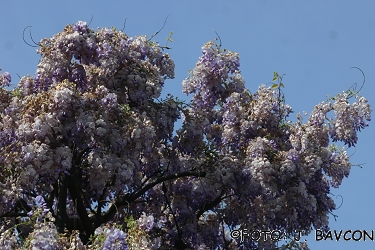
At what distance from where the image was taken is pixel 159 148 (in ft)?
69.8

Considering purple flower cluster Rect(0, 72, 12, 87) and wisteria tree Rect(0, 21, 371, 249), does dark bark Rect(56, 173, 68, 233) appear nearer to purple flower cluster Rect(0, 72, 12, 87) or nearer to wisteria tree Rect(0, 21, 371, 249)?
wisteria tree Rect(0, 21, 371, 249)

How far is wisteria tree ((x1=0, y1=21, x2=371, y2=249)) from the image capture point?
1750 centimetres

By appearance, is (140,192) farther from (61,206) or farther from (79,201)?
(61,206)

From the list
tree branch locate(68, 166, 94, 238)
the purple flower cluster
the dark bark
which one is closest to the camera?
the dark bark

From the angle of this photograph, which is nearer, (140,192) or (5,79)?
(5,79)

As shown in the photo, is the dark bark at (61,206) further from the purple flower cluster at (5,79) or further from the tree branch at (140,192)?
the purple flower cluster at (5,79)

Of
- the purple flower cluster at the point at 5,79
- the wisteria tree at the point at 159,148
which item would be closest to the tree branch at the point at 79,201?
the wisteria tree at the point at 159,148

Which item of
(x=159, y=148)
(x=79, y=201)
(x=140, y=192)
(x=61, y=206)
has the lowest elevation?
(x=61, y=206)

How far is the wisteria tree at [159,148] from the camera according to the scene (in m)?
17.5

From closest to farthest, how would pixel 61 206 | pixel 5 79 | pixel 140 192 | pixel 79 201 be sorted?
1. pixel 61 206
2. pixel 79 201
3. pixel 5 79
4. pixel 140 192

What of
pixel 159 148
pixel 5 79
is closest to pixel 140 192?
pixel 159 148

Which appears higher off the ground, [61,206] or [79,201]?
[79,201]

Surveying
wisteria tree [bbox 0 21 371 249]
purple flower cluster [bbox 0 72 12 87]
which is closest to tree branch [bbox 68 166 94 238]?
wisteria tree [bbox 0 21 371 249]

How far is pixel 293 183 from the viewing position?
20000 millimetres
